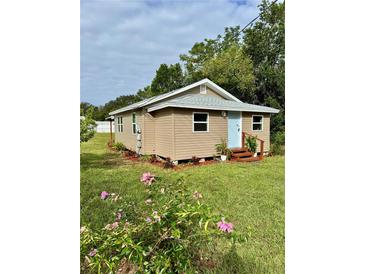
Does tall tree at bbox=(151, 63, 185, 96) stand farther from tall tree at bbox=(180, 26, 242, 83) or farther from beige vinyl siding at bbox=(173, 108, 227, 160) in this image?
beige vinyl siding at bbox=(173, 108, 227, 160)

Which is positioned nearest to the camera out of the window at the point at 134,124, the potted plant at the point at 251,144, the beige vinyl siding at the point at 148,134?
the potted plant at the point at 251,144

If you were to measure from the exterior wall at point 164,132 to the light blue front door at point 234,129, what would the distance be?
1.08 m

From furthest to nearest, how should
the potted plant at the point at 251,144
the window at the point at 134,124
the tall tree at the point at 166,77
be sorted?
the window at the point at 134,124 < the potted plant at the point at 251,144 < the tall tree at the point at 166,77

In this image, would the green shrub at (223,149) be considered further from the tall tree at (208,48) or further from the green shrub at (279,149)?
the tall tree at (208,48)

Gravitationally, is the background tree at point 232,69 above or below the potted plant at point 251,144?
above

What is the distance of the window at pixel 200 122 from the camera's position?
4.00 meters

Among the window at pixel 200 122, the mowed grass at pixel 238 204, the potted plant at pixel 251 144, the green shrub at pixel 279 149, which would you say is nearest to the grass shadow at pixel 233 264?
the mowed grass at pixel 238 204

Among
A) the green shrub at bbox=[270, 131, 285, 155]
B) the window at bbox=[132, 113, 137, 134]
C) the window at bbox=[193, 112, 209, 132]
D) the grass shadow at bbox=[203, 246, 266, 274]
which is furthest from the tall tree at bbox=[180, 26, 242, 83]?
the window at bbox=[132, 113, 137, 134]

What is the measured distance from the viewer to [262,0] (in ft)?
3.05

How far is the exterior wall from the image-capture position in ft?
12.4

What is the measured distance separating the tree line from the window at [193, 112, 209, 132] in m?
2.25

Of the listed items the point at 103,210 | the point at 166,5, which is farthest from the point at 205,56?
the point at 103,210
